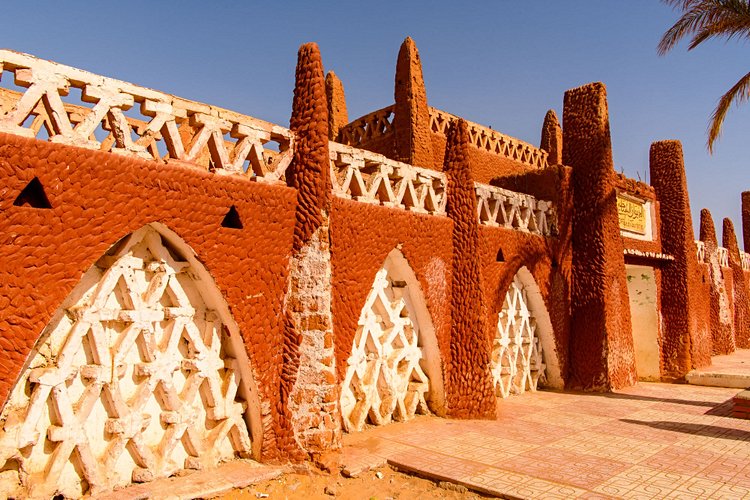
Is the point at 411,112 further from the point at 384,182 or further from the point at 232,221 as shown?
the point at 232,221

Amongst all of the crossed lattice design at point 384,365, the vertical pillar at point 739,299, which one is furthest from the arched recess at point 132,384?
the vertical pillar at point 739,299

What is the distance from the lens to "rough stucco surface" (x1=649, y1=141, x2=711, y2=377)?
13.3 meters

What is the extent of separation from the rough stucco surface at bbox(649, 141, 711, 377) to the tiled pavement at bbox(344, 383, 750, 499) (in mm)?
4424

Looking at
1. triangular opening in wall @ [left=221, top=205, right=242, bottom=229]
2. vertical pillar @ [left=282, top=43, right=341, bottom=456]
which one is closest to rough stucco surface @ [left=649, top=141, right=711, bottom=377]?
vertical pillar @ [left=282, top=43, right=341, bottom=456]

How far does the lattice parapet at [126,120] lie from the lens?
4281mm

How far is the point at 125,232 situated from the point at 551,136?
1339 centimetres

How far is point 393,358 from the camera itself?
7547mm

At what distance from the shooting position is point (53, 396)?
14.5ft

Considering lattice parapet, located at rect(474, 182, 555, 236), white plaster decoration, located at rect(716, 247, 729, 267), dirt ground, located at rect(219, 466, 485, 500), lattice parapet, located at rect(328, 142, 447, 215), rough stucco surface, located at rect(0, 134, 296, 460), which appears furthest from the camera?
white plaster decoration, located at rect(716, 247, 729, 267)

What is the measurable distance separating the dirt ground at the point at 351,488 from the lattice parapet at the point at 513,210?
480 cm

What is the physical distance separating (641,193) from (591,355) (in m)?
4.49

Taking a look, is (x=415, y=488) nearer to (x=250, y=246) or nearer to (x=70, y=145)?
(x=250, y=246)

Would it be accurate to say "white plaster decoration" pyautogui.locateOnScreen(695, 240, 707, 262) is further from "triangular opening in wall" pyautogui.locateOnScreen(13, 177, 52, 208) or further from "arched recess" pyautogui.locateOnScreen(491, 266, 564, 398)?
"triangular opening in wall" pyautogui.locateOnScreen(13, 177, 52, 208)

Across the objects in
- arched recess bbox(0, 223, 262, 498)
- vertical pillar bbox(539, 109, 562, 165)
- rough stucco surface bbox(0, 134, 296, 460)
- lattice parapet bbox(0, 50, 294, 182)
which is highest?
vertical pillar bbox(539, 109, 562, 165)
